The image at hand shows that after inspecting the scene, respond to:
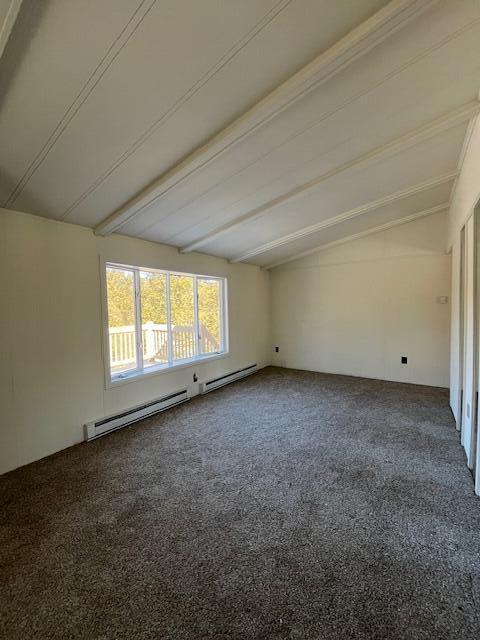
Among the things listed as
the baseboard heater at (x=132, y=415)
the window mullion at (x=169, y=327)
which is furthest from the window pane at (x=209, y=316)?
the baseboard heater at (x=132, y=415)

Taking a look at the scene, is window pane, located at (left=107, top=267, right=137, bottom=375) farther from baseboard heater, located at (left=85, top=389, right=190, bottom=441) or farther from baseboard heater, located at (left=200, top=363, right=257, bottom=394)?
→ baseboard heater, located at (left=200, top=363, right=257, bottom=394)

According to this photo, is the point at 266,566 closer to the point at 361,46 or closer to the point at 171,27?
the point at 171,27

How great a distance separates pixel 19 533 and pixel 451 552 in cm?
263

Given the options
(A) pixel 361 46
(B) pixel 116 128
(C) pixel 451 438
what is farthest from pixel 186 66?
(C) pixel 451 438

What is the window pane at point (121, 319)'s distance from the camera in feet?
11.8

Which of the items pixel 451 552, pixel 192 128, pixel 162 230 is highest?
pixel 192 128

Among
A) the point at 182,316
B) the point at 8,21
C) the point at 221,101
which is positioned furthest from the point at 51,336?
the point at 221,101

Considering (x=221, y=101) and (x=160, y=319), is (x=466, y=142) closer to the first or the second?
(x=221, y=101)

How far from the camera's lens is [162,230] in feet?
12.1

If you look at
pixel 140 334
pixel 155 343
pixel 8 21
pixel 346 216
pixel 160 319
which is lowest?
pixel 155 343

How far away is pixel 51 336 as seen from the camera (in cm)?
293

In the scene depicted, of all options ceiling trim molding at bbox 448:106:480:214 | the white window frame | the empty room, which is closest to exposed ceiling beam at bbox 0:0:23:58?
the empty room

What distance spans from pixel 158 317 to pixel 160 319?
1.7 inches

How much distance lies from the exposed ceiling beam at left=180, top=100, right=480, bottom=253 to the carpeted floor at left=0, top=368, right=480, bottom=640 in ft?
8.54
